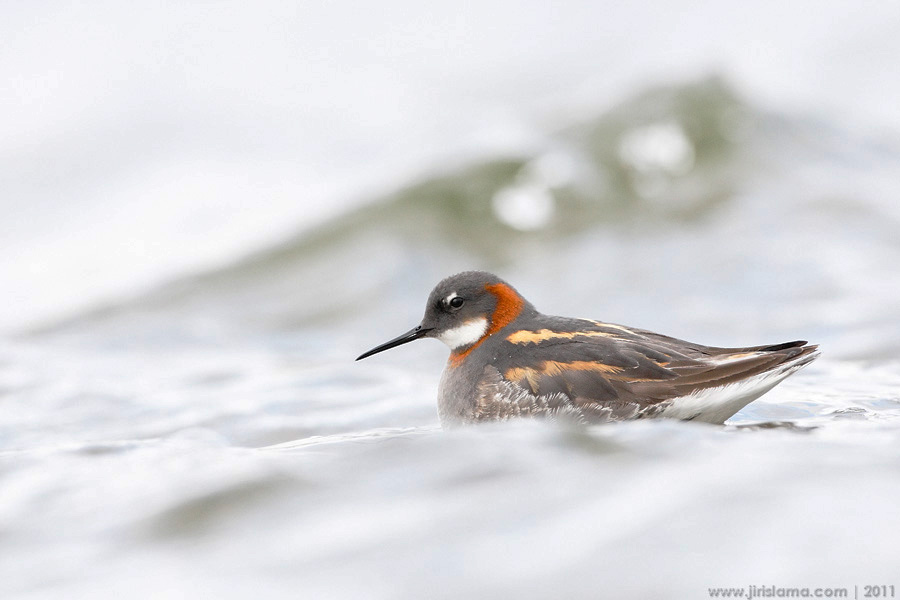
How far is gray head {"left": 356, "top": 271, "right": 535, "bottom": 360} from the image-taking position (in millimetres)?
6441

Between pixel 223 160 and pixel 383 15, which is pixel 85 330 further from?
pixel 383 15

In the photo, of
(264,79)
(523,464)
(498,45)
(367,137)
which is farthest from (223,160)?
(523,464)

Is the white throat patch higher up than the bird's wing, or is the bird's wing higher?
the white throat patch

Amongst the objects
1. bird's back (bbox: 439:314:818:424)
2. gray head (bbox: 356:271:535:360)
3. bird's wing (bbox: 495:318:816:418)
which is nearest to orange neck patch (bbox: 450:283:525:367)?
gray head (bbox: 356:271:535:360)

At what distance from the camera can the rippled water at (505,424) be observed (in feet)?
12.8

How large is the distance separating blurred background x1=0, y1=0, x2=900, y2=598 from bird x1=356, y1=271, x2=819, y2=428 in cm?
34

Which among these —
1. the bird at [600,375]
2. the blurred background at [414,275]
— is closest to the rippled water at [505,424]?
the blurred background at [414,275]

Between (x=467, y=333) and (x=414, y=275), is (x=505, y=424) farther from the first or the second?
(x=414, y=275)

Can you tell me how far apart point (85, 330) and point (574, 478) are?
22.7 ft

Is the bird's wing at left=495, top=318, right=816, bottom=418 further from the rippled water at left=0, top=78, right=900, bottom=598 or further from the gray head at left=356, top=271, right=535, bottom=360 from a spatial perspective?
the gray head at left=356, top=271, right=535, bottom=360

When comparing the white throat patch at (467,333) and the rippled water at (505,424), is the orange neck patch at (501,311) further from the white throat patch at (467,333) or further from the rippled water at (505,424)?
the rippled water at (505,424)

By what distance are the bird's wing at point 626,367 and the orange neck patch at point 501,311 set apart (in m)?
0.49

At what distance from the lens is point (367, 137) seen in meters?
14.8

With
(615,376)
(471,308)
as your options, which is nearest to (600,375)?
(615,376)
